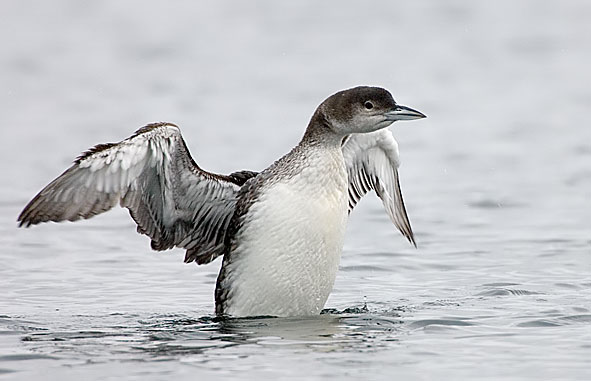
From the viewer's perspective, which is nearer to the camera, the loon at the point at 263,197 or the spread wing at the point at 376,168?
the loon at the point at 263,197

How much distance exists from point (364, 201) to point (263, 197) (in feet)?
19.2

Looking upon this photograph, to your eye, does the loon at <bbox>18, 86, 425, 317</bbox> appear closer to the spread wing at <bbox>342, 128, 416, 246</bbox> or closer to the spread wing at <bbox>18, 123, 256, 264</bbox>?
the spread wing at <bbox>18, 123, 256, 264</bbox>

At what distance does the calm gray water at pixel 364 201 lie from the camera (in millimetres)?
8747

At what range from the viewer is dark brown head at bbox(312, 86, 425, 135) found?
380 inches

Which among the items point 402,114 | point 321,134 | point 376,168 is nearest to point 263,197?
point 321,134

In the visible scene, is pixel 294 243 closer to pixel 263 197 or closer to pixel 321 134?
pixel 263 197

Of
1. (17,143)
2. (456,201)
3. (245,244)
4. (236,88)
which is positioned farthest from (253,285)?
(236,88)

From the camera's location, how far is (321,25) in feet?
95.2

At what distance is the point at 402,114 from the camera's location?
9.59 meters

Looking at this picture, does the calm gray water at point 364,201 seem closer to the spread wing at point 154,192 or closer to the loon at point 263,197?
the loon at point 263,197

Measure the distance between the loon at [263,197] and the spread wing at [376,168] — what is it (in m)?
0.93

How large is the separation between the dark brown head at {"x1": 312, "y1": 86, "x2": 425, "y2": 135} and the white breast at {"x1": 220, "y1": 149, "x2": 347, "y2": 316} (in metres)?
0.23

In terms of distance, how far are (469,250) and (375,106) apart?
138 inches

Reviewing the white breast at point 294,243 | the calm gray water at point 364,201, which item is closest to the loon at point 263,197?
the white breast at point 294,243
